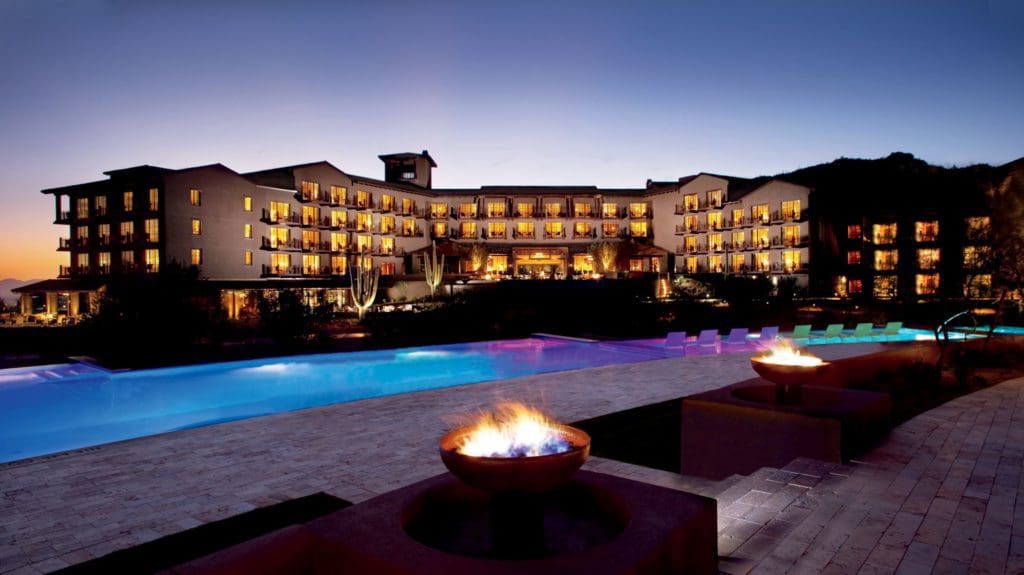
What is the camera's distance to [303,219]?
1693 inches

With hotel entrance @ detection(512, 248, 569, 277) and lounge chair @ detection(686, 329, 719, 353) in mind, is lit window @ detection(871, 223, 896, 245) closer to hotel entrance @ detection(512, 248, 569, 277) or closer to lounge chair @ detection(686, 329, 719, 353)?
hotel entrance @ detection(512, 248, 569, 277)

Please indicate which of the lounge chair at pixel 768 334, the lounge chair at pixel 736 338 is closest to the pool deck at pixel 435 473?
the lounge chair at pixel 736 338

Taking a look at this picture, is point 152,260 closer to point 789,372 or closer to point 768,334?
point 768,334

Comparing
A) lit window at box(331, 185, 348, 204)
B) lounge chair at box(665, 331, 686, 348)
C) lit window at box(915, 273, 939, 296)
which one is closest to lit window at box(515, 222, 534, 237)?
lit window at box(331, 185, 348, 204)

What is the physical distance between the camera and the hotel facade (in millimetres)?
36438

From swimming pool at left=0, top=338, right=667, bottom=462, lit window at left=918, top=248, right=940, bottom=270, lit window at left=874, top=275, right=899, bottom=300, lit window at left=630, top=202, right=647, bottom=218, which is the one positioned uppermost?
lit window at left=630, top=202, right=647, bottom=218

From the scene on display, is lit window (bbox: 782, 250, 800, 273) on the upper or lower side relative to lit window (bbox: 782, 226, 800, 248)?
lower

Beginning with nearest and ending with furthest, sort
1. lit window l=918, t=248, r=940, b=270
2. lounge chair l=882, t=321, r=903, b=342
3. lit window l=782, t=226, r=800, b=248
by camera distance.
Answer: lounge chair l=882, t=321, r=903, b=342
lit window l=918, t=248, r=940, b=270
lit window l=782, t=226, r=800, b=248

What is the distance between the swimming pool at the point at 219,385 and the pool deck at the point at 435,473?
4216 millimetres

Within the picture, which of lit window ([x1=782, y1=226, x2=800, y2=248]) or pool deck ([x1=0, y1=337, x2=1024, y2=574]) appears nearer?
pool deck ([x1=0, y1=337, x2=1024, y2=574])

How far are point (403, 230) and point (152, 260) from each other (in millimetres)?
20537

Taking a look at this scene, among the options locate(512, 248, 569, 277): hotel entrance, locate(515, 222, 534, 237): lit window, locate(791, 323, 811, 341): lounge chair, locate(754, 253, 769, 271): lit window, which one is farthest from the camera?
locate(515, 222, 534, 237): lit window

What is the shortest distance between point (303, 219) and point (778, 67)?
3669 cm

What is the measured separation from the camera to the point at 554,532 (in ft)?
10.0
